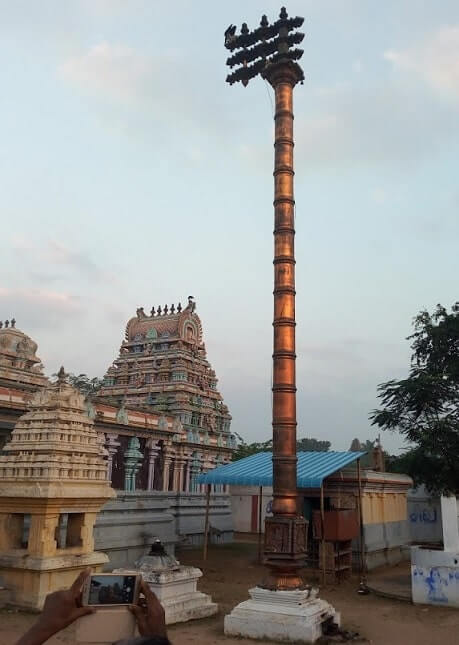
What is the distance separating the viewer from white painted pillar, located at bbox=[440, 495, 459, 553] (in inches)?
562

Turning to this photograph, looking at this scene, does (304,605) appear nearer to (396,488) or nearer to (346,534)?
(346,534)

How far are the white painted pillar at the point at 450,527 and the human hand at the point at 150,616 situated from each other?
41.7ft

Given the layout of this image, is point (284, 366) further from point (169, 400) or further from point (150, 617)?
point (169, 400)

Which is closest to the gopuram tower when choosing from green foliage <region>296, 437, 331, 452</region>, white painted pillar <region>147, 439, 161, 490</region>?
white painted pillar <region>147, 439, 161, 490</region>

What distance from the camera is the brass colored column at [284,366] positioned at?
9.87 meters

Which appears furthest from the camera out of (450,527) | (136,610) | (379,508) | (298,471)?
(379,508)

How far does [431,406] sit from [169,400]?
17.1m

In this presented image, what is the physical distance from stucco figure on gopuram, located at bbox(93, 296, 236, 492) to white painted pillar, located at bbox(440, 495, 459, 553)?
13.9m

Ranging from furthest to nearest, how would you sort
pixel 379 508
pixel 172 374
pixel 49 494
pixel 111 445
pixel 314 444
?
pixel 314 444 → pixel 172 374 → pixel 111 445 → pixel 379 508 → pixel 49 494

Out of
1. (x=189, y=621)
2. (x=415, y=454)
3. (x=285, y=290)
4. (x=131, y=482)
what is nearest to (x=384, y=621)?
(x=189, y=621)

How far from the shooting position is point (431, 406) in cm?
1930

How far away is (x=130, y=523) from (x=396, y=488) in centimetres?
1127

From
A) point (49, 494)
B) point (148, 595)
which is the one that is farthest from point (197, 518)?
point (148, 595)

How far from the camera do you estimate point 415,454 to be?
63.1ft
